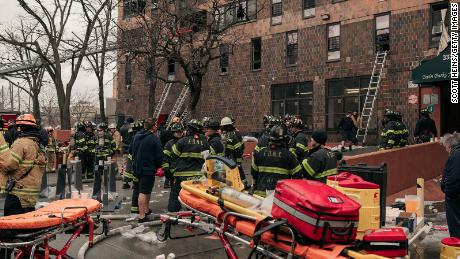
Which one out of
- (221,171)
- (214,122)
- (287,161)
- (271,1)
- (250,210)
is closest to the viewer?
(250,210)

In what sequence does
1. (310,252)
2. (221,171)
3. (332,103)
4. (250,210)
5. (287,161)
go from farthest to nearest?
(332,103)
(287,161)
(221,171)
(250,210)
(310,252)

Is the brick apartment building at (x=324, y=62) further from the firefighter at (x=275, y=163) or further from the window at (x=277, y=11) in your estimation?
the firefighter at (x=275, y=163)

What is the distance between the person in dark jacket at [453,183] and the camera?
23.1 feet

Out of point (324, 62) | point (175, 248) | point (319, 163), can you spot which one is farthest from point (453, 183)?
point (324, 62)

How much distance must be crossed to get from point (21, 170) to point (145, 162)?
3.03 meters

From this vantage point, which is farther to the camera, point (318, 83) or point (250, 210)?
point (318, 83)

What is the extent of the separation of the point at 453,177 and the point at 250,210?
370cm

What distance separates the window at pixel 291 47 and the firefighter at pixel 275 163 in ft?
68.0

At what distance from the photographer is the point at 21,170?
20.0 feet

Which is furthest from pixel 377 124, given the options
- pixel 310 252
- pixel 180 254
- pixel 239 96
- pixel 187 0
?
pixel 310 252

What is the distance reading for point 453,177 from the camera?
704 centimetres

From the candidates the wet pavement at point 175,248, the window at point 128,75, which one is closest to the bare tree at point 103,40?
the window at point 128,75

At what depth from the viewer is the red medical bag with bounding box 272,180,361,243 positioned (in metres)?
4.34

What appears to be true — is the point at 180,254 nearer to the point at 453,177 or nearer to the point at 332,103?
the point at 453,177
